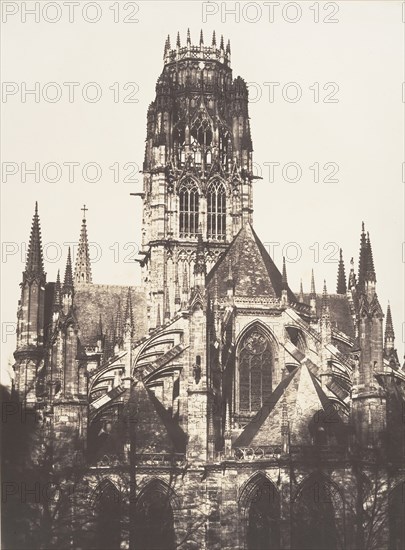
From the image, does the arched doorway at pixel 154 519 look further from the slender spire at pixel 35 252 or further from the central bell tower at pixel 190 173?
the central bell tower at pixel 190 173

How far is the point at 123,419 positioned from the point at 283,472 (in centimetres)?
758

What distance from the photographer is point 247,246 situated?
75.9 metres

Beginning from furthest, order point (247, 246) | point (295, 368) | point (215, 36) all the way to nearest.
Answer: point (215, 36)
point (247, 246)
point (295, 368)

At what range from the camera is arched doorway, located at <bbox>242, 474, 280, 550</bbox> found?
61.1m

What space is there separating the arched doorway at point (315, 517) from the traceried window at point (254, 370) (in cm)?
1025

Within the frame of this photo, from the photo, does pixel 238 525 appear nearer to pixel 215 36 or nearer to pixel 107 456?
pixel 107 456

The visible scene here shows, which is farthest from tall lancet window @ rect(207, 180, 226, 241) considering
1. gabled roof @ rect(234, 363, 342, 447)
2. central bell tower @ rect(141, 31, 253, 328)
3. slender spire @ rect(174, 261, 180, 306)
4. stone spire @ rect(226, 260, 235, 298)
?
gabled roof @ rect(234, 363, 342, 447)

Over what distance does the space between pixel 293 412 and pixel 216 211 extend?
26048mm

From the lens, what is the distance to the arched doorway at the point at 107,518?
191 feet

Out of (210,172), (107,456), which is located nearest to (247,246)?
(210,172)

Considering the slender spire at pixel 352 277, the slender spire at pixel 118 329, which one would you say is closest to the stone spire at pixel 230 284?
the slender spire at pixel 118 329

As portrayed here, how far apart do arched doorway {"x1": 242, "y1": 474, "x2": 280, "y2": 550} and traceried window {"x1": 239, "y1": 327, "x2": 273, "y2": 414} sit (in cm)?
899

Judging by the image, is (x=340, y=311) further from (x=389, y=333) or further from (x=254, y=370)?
(x=254, y=370)

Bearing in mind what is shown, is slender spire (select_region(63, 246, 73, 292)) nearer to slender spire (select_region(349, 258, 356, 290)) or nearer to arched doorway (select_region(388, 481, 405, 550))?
arched doorway (select_region(388, 481, 405, 550))
